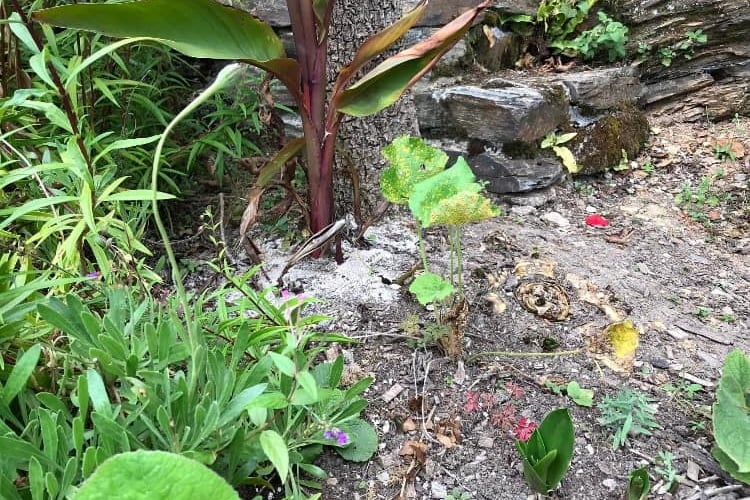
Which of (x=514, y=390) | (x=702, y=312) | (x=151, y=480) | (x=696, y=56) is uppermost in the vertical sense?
(x=151, y=480)

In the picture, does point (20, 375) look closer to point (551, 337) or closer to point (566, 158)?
point (551, 337)

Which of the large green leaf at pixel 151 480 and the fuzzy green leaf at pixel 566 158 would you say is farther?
the fuzzy green leaf at pixel 566 158

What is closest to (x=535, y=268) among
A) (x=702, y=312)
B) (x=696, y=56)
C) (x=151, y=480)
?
(x=702, y=312)

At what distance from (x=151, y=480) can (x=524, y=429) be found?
0.77m

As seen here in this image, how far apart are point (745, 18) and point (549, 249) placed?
1.75 meters

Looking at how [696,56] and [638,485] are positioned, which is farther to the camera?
[696,56]

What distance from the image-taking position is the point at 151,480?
636mm

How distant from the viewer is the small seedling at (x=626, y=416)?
3.82ft

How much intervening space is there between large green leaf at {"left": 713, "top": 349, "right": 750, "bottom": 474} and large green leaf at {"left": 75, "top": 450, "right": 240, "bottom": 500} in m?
Answer: 0.90

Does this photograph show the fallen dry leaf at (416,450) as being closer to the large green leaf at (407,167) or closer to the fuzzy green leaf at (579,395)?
the fuzzy green leaf at (579,395)

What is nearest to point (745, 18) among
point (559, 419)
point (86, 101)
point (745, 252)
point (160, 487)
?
point (745, 252)

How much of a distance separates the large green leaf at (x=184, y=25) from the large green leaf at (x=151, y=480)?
0.86 meters

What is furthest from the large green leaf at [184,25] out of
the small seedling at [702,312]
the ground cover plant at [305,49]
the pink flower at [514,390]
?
the small seedling at [702,312]

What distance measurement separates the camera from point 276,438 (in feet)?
2.60
